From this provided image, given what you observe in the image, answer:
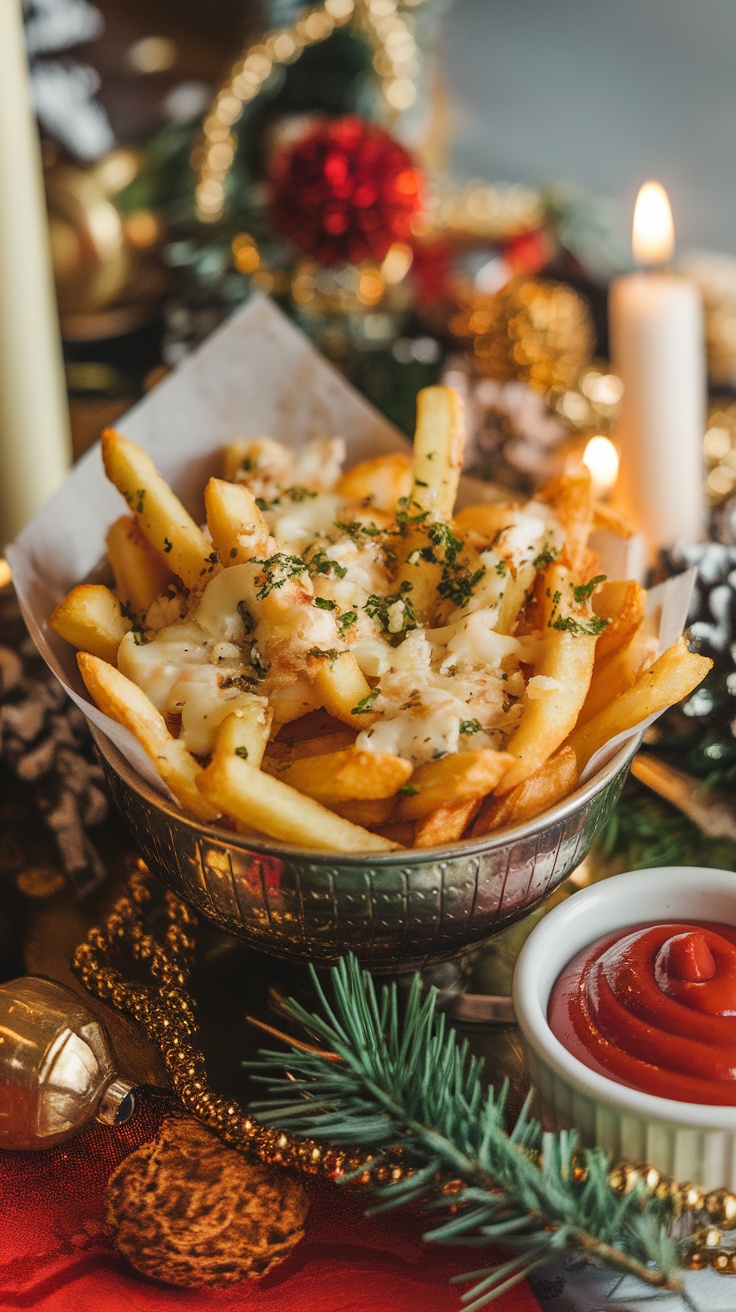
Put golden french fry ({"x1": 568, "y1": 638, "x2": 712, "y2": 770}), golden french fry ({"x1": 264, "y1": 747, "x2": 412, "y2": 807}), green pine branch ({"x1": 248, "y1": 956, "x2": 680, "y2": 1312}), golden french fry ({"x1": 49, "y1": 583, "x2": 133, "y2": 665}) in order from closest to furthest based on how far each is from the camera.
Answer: green pine branch ({"x1": 248, "y1": 956, "x2": 680, "y2": 1312}), golden french fry ({"x1": 264, "y1": 747, "x2": 412, "y2": 807}), golden french fry ({"x1": 568, "y1": 638, "x2": 712, "y2": 770}), golden french fry ({"x1": 49, "y1": 583, "x2": 133, "y2": 665})

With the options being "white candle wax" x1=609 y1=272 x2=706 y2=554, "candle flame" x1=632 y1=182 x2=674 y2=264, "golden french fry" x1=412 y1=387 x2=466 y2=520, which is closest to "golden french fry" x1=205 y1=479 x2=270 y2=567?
"golden french fry" x1=412 y1=387 x2=466 y2=520

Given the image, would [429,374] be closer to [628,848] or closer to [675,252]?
[628,848]

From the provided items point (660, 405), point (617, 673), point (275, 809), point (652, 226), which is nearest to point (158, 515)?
point (275, 809)

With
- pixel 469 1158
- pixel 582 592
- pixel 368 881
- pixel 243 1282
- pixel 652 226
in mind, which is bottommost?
pixel 243 1282

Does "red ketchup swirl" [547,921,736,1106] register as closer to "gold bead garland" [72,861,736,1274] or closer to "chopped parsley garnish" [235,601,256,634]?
"gold bead garland" [72,861,736,1274]

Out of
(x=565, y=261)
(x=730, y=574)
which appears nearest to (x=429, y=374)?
(x=565, y=261)

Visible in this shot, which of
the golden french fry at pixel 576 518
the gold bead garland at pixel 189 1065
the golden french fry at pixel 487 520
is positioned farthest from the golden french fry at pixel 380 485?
the gold bead garland at pixel 189 1065

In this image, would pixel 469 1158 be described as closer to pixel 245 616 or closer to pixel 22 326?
pixel 245 616
